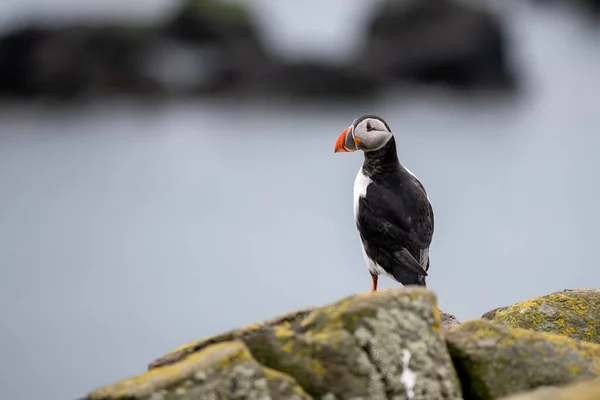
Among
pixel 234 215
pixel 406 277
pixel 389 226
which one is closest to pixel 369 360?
pixel 406 277

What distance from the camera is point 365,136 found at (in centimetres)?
860

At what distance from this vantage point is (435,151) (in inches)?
2077

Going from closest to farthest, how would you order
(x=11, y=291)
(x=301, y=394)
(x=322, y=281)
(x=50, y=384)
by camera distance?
(x=301, y=394)
(x=50, y=384)
(x=322, y=281)
(x=11, y=291)

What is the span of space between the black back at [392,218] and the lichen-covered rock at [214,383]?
12.0ft

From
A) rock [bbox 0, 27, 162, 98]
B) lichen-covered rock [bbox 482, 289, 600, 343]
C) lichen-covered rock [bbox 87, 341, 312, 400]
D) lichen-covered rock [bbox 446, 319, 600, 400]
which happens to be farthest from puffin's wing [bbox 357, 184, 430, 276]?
rock [bbox 0, 27, 162, 98]

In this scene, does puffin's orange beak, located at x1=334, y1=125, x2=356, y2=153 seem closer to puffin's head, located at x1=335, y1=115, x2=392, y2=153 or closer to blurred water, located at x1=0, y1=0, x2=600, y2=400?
puffin's head, located at x1=335, y1=115, x2=392, y2=153

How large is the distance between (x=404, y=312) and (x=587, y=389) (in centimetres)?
107

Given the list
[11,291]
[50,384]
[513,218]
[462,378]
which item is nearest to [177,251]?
[11,291]

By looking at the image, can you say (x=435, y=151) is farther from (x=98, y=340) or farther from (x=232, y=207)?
(x=98, y=340)

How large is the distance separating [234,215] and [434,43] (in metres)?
32.7

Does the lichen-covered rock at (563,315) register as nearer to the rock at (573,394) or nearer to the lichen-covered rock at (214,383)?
the rock at (573,394)

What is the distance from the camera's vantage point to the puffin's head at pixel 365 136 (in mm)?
8586

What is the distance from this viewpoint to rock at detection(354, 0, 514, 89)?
69750 mm

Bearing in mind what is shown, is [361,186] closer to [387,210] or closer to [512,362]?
[387,210]
